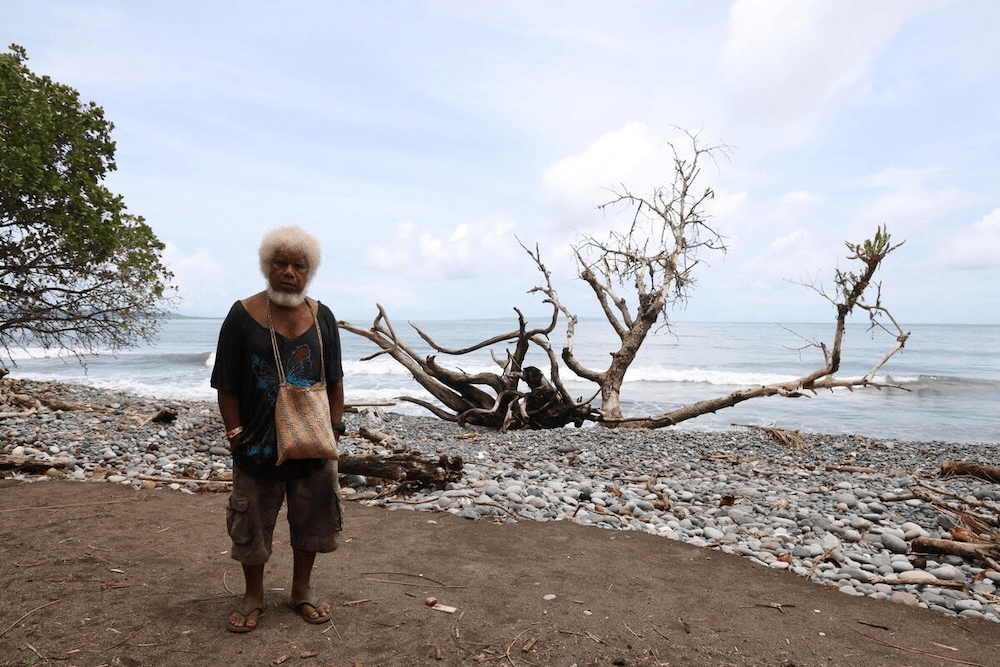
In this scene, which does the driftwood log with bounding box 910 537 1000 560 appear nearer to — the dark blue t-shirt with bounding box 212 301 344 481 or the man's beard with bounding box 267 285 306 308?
the dark blue t-shirt with bounding box 212 301 344 481

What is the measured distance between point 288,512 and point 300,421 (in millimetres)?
546

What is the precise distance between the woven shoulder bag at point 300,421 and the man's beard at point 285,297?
0.08m

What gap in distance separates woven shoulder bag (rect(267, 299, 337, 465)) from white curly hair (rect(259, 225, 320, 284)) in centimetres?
25

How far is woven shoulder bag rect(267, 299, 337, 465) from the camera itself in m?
3.13

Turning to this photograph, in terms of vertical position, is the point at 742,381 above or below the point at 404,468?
below

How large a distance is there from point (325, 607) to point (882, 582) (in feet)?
12.6

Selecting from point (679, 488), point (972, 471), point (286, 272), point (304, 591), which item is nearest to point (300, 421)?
point (286, 272)

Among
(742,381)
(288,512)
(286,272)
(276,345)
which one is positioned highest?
(286,272)

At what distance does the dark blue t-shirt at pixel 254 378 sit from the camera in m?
3.19

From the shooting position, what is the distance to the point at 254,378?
3209 millimetres

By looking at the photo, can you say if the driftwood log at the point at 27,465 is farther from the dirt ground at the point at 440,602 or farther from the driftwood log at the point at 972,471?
the driftwood log at the point at 972,471

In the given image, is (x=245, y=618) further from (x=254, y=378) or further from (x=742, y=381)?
(x=742, y=381)

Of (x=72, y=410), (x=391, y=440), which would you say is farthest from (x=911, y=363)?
(x=72, y=410)

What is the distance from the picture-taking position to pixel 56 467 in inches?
263
